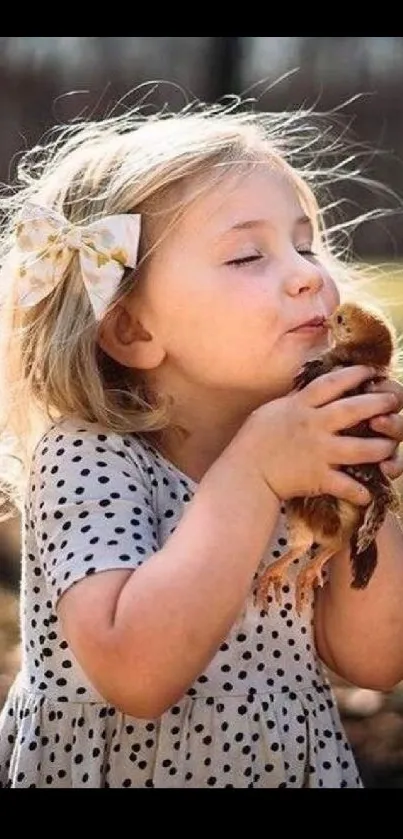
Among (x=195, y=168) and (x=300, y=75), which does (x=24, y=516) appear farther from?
(x=300, y=75)

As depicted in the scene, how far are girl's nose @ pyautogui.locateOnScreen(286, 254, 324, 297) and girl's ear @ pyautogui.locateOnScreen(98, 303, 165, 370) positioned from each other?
238 millimetres

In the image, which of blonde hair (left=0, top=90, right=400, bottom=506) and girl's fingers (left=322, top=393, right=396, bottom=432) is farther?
blonde hair (left=0, top=90, right=400, bottom=506)

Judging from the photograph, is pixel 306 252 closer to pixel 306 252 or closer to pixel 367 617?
pixel 306 252

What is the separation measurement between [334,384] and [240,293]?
244 mm

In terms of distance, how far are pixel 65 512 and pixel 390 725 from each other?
2.18 metres

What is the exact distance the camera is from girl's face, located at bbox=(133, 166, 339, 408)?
7.63ft

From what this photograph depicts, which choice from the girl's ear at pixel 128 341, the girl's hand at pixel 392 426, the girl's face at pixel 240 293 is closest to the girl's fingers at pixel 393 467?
the girl's hand at pixel 392 426

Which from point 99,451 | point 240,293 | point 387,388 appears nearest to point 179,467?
point 99,451

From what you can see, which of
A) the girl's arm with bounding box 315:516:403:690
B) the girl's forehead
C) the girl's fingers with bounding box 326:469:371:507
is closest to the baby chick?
the girl's fingers with bounding box 326:469:371:507

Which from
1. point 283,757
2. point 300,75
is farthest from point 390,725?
point 300,75

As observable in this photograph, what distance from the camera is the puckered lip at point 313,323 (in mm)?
2320

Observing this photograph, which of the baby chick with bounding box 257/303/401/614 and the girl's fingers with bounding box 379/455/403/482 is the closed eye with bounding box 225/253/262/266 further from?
the girl's fingers with bounding box 379/455/403/482

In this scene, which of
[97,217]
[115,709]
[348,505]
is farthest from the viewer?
[97,217]

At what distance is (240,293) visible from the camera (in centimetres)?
234
